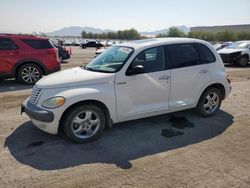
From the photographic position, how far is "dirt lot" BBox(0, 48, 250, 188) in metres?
3.66

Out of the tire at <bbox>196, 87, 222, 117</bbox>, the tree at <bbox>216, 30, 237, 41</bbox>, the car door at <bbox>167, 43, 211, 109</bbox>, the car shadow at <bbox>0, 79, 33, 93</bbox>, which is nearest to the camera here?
the car door at <bbox>167, 43, 211, 109</bbox>

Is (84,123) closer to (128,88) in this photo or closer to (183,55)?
A: (128,88)

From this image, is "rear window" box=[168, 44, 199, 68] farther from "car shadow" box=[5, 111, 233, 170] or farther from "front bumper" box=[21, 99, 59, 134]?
"front bumper" box=[21, 99, 59, 134]

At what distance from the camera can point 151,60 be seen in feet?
17.6

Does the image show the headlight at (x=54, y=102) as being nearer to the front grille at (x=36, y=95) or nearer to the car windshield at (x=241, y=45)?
the front grille at (x=36, y=95)

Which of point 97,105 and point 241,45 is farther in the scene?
point 241,45

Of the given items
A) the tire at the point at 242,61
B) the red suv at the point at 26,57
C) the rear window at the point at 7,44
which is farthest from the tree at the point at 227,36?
the rear window at the point at 7,44

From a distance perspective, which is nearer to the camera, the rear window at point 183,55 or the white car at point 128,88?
the white car at point 128,88

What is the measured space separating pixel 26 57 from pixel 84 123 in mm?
Result: 6198

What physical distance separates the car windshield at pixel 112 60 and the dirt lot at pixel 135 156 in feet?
4.00

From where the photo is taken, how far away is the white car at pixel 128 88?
4.63m

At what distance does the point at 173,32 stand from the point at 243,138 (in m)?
96.7

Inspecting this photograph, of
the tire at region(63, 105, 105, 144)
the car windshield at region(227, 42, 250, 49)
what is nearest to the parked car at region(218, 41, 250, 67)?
the car windshield at region(227, 42, 250, 49)

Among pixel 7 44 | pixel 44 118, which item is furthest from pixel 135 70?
pixel 7 44
